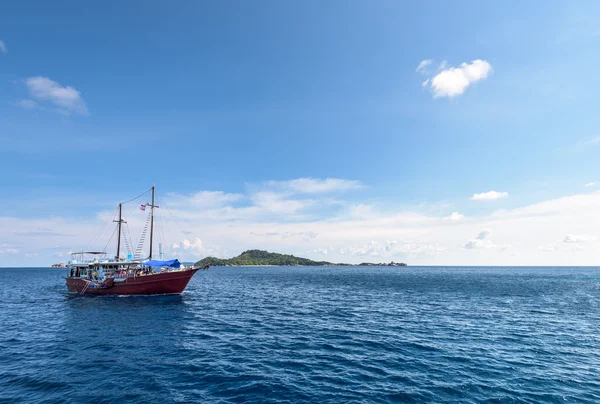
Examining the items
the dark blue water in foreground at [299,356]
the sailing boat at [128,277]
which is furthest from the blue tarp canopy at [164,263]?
the dark blue water in foreground at [299,356]

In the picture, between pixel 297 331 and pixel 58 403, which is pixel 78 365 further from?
pixel 297 331

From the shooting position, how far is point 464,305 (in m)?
47.1

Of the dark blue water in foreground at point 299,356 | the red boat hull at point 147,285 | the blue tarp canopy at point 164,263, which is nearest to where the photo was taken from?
the dark blue water in foreground at point 299,356

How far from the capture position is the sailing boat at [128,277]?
179 ft

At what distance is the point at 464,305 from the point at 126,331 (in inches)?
1859

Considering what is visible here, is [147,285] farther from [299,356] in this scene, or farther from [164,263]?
[299,356]

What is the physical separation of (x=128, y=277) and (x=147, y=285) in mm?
3808

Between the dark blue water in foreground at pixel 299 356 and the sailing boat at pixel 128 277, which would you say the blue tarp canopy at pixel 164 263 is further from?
the dark blue water in foreground at pixel 299 356

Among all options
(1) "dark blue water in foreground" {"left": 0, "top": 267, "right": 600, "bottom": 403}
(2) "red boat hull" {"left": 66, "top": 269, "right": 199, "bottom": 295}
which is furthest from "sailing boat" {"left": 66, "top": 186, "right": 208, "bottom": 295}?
(1) "dark blue water in foreground" {"left": 0, "top": 267, "right": 600, "bottom": 403}

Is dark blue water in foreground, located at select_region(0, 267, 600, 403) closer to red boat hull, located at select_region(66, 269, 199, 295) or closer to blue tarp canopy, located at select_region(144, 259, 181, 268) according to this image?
red boat hull, located at select_region(66, 269, 199, 295)

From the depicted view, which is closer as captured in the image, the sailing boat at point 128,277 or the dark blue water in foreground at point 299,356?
the dark blue water in foreground at point 299,356

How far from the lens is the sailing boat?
5447cm

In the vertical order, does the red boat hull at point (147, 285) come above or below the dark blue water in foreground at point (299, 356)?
above

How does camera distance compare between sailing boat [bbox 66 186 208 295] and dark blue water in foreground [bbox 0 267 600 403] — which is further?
sailing boat [bbox 66 186 208 295]
